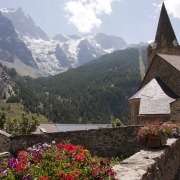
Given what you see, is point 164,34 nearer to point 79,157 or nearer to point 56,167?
point 79,157

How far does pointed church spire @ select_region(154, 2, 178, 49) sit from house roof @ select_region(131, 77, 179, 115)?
44.6 feet

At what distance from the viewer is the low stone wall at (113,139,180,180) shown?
6969 mm

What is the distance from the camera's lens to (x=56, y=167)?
233 inches

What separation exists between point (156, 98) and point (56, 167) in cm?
2711

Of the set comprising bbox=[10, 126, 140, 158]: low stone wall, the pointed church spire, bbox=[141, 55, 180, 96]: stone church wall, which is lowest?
bbox=[10, 126, 140, 158]: low stone wall

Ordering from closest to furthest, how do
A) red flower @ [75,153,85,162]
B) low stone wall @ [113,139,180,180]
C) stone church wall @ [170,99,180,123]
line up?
red flower @ [75,153,85,162]
low stone wall @ [113,139,180,180]
stone church wall @ [170,99,180,123]

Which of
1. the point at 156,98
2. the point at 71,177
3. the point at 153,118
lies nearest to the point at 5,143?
the point at 153,118

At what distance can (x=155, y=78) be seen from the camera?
1476 inches

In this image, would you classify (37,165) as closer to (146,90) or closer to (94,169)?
(94,169)

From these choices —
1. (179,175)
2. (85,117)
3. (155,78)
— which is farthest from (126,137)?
(85,117)

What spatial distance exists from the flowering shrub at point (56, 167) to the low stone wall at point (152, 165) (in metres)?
0.63

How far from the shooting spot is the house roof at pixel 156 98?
99.6 ft

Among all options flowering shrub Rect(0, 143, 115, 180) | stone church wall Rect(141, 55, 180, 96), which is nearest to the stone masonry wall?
stone church wall Rect(141, 55, 180, 96)

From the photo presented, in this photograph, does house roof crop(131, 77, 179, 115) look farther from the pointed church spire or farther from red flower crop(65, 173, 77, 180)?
red flower crop(65, 173, 77, 180)
